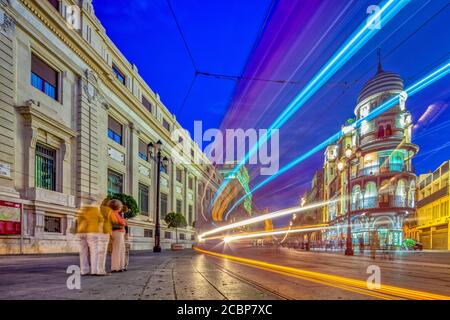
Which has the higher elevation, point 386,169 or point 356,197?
point 386,169

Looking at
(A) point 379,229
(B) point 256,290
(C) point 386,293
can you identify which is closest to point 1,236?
(B) point 256,290

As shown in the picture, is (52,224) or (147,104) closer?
(52,224)

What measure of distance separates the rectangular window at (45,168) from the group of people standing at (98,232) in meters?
14.6

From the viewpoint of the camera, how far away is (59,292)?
4141mm

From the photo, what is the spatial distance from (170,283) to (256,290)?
1450 millimetres

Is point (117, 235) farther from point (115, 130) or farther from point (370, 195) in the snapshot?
point (370, 195)

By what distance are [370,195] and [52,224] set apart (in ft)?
122

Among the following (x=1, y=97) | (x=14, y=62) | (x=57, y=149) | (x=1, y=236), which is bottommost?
(x=1, y=236)

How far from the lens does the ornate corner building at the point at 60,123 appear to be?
16500 millimetres

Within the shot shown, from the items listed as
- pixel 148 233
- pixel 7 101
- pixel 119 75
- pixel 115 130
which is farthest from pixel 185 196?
pixel 7 101

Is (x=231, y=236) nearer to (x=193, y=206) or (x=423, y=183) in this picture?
(x=193, y=206)

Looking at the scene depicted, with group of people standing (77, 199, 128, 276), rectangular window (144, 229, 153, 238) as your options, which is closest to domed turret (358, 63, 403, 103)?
rectangular window (144, 229, 153, 238)

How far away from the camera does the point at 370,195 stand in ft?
138
